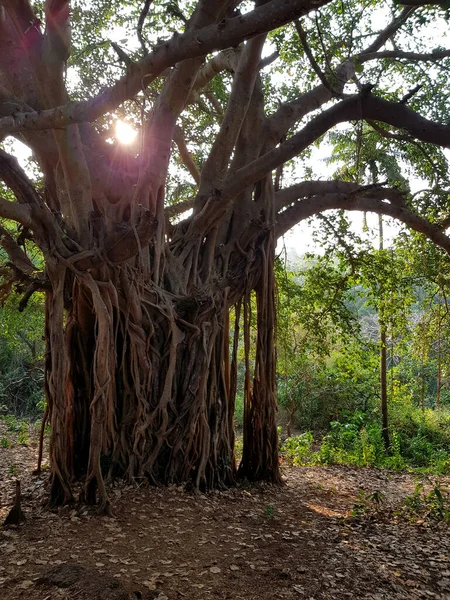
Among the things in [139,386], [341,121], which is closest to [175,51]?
[341,121]

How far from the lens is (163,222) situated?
5.13 metres

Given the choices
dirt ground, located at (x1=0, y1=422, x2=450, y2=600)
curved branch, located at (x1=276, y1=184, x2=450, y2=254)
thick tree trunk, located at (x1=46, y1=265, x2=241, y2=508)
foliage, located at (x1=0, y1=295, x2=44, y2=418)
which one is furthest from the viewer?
foliage, located at (x1=0, y1=295, x2=44, y2=418)

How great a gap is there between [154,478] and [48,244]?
2307mm

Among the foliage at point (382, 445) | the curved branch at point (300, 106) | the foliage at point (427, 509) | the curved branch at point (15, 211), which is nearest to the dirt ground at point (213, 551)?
the foliage at point (427, 509)

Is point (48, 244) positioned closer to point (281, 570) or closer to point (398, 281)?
point (281, 570)

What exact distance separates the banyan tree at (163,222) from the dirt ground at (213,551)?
0.35 m

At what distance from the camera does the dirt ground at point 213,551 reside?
2.71 m

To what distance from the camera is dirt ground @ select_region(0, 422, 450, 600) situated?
2.71 m

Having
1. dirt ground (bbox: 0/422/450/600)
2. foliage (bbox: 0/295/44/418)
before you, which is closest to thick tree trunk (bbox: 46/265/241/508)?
dirt ground (bbox: 0/422/450/600)

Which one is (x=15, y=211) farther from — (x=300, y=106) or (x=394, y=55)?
(x=394, y=55)

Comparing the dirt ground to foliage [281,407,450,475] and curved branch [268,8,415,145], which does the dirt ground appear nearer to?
foliage [281,407,450,475]

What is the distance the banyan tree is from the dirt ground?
1.15 feet

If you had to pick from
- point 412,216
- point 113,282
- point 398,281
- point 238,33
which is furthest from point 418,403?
point 238,33

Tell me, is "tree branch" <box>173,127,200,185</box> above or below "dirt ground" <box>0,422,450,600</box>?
above
